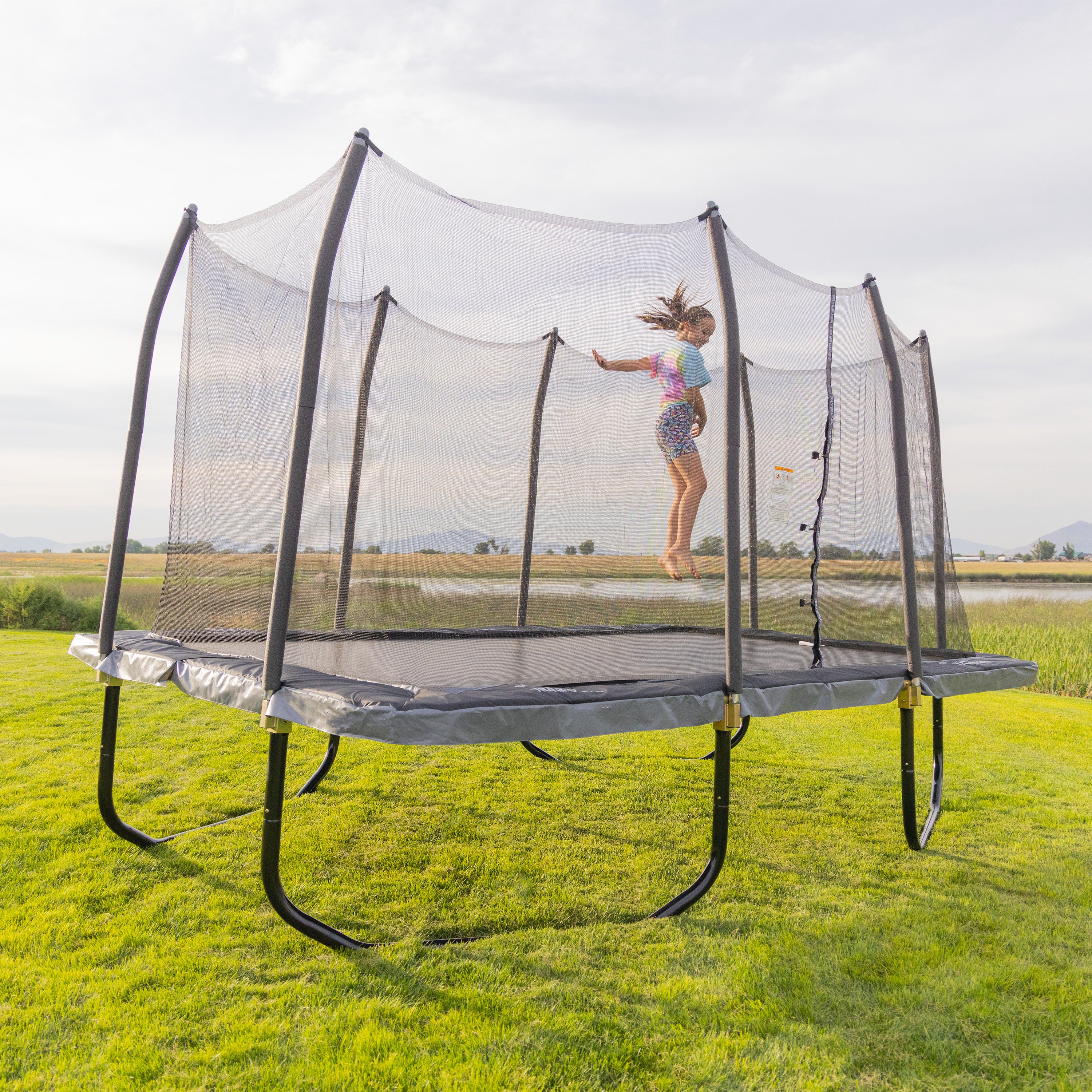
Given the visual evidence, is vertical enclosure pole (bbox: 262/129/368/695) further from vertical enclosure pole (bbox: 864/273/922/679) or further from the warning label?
the warning label

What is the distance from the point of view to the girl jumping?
2.48m

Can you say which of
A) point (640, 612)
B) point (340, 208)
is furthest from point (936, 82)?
point (340, 208)

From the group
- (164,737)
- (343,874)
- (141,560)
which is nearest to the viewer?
(343,874)

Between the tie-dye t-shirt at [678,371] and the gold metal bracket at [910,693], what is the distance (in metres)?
1.21

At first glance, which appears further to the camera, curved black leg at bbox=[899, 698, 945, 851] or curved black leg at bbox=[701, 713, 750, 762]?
curved black leg at bbox=[701, 713, 750, 762]

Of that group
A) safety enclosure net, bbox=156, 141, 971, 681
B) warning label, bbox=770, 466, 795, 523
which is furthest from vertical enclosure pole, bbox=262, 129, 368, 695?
warning label, bbox=770, 466, 795, 523

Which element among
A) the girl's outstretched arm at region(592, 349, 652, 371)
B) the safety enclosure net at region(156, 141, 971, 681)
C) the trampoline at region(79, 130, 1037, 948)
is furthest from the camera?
the girl's outstretched arm at region(592, 349, 652, 371)

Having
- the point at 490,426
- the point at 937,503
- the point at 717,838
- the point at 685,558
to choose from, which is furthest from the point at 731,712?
the point at 937,503

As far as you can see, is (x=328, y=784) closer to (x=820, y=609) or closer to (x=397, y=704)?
(x=397, y=704)

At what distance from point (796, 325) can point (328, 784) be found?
8.82 ft

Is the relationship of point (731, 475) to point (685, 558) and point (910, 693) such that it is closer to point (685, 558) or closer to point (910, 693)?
point (685, 558)

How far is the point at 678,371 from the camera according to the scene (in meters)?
2.59

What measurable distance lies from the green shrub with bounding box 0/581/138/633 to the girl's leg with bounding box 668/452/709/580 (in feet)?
24.1

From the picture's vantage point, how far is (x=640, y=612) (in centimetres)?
329
